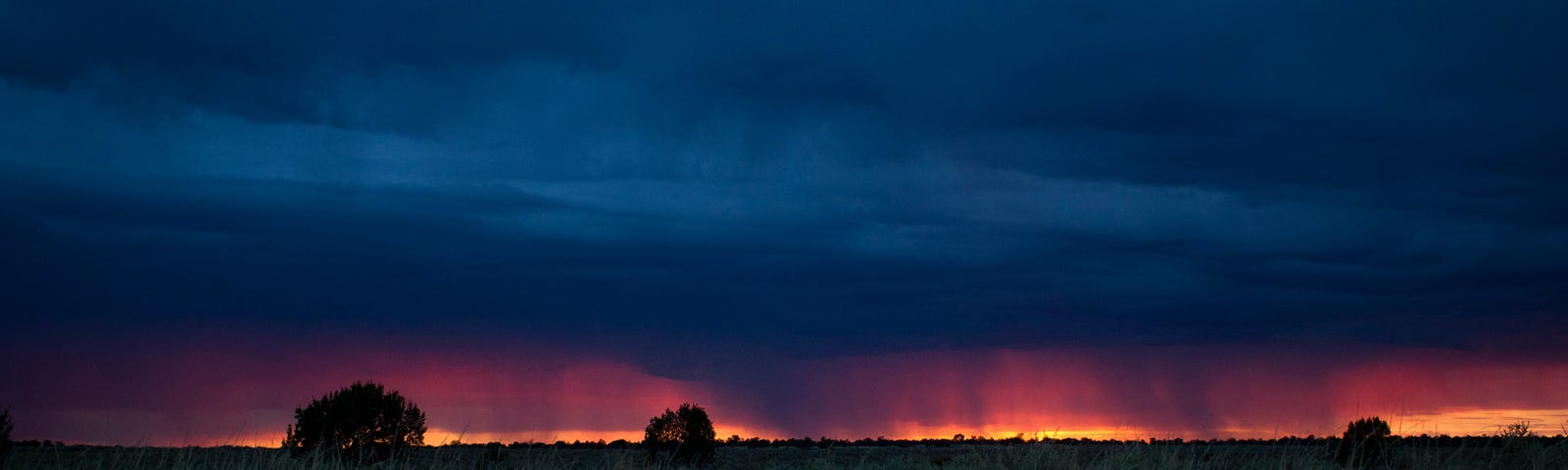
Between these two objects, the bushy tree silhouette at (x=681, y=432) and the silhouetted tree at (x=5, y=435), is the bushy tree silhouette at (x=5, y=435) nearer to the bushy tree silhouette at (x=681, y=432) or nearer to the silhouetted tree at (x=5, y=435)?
the silhouetted tree at (x=5, y=435)

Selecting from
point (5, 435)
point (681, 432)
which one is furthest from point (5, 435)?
point (681, 432)

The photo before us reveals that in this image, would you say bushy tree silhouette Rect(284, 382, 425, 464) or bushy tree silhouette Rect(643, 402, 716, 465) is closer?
bushy tree silhouette Rect(284, 382, 425, 464)

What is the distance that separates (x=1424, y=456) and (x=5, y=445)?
3003cm

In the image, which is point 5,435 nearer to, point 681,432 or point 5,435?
point 5,435

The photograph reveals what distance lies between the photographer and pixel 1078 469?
15.8m

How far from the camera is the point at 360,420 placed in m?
30.6

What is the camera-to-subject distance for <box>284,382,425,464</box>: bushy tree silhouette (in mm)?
30203

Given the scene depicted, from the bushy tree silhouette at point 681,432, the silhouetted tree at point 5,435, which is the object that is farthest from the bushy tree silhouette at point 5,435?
the bushy tree silhouette at point 681,432

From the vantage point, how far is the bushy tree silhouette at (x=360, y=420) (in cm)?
3020

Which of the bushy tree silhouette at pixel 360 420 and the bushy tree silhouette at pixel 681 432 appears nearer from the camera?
the bushy tree silhouette at pixel 360 420

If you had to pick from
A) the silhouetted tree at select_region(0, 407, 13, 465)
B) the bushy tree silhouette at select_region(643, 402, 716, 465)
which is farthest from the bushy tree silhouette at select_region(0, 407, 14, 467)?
the bushy tree silhouette at select_region(643, 402, 716, 465)

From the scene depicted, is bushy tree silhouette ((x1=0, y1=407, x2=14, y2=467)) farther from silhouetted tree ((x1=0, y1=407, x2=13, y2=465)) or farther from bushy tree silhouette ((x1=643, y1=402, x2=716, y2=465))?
bushy tree silhouette ((x1=643, y1=402, x2=716, y2=465))

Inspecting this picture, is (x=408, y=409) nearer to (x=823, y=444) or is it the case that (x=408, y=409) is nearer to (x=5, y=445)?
(x=5, y=445)

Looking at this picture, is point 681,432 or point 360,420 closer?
point 360,420
